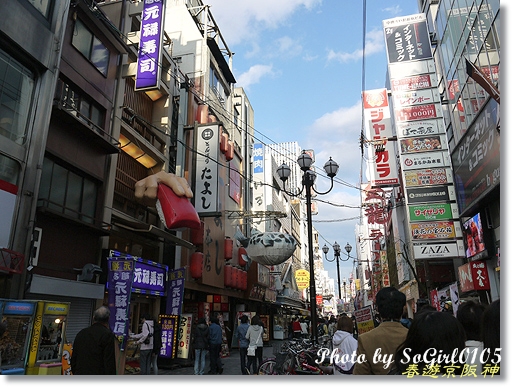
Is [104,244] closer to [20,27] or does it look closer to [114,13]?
[20,27]

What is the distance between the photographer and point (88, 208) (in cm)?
1306

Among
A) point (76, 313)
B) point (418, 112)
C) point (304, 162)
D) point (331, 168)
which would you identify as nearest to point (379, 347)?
point (304, 162)

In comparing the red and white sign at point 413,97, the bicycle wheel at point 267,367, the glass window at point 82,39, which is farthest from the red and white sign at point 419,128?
the glass window at point 82,39

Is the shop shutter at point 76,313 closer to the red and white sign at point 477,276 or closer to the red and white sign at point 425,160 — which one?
the red and white sign at point 477,276

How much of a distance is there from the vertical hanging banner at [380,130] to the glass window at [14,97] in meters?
21.2

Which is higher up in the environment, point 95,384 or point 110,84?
point 110,84

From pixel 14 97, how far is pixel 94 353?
863 centimetres

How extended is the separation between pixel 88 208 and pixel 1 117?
13.9 feet

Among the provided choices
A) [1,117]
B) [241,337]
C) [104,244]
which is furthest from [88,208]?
[241,337]

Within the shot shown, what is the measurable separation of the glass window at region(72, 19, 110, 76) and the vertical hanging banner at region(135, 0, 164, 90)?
136 cm

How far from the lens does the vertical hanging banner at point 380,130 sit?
2572 cm

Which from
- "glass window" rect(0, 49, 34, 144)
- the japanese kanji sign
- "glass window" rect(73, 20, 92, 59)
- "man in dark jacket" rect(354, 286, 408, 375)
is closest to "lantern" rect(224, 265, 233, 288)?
"glass window" rect(73, 20, 92, 59)

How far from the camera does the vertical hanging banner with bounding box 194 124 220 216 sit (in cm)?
1898

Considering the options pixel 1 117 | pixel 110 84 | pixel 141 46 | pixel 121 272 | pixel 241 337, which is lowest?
pixel 241 337
